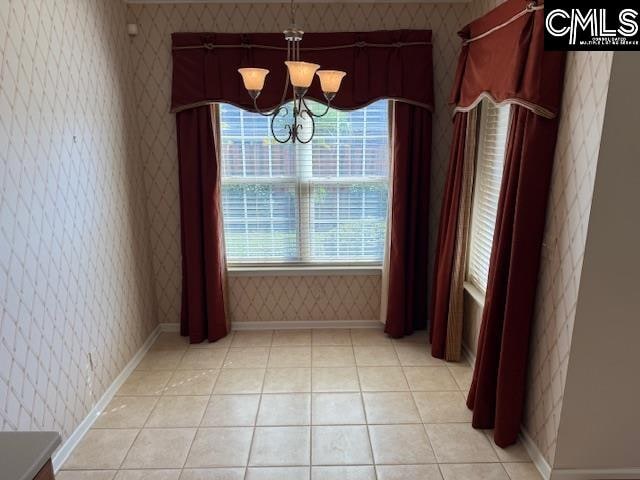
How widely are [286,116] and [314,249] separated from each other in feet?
3.69

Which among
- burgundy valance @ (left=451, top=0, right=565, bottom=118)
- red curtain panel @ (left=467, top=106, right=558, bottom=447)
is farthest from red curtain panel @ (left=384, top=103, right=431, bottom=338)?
red curtain panel @ (left=467, top=106, right=558, bottom=447)

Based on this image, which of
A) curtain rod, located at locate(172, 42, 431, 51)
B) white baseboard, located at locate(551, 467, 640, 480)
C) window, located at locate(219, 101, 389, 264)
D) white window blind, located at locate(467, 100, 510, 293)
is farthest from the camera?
window, located at locate(219, 101, 389, 264)

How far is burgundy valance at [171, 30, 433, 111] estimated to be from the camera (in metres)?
3.30

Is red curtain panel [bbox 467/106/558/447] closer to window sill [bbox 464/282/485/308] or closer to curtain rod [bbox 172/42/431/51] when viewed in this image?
window sill [bbox 464/282/485/308]

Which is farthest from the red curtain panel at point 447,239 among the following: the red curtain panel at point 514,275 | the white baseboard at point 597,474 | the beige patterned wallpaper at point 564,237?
the white baseboard at point 597,474

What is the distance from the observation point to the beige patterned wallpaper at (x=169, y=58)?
10.9 ft

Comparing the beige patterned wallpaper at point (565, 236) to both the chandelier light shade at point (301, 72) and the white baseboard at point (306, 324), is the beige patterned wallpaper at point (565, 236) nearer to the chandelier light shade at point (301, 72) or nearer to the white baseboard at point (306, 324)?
the chandelier light shade at point (301, 72)

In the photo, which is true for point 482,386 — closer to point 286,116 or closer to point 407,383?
point 407,383

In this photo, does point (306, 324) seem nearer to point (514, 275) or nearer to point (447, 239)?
point (447, 239)

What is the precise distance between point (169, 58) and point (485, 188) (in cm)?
251

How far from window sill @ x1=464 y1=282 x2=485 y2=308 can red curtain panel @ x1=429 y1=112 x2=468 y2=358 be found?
0.15m

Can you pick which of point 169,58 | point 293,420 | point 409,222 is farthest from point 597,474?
point 169,58

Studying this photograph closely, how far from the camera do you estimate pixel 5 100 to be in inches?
77.1

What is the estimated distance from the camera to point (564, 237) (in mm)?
2053
